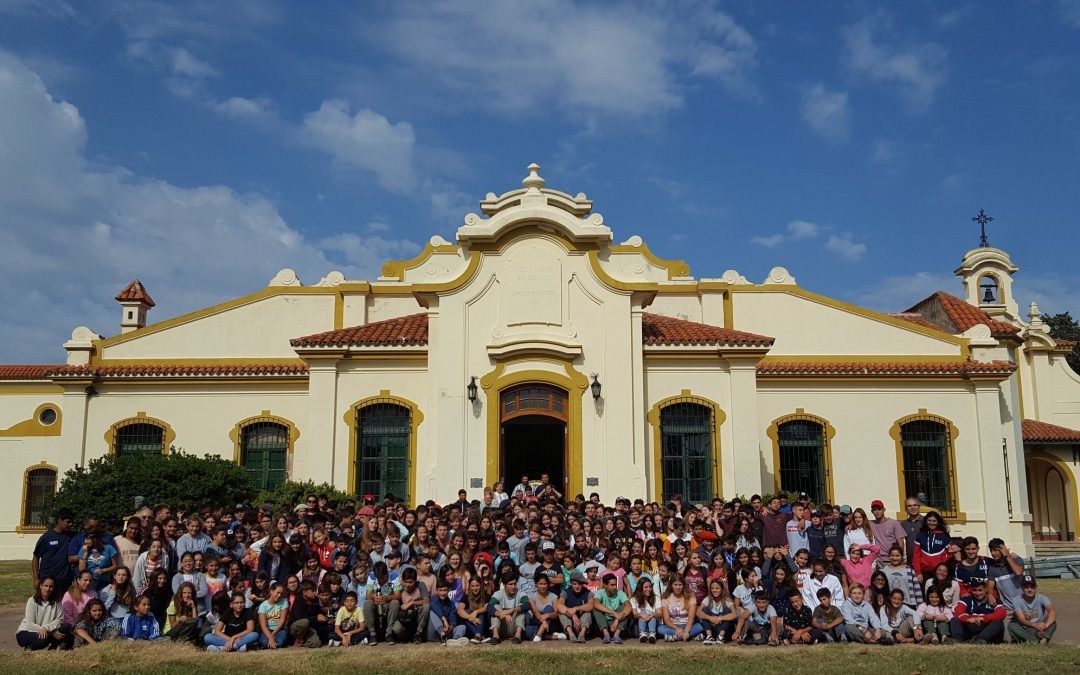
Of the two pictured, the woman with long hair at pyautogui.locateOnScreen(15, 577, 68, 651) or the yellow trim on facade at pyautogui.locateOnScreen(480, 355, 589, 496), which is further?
the yellow trim on facade at pyautogui.locateOnScreen(480, 355, 589, 496)

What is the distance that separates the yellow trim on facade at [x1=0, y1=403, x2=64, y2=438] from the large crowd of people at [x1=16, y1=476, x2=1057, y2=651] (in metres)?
15.7

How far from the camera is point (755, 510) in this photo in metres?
13.4

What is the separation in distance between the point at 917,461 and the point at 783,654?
13671 millimetres

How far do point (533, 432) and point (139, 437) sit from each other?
957cm

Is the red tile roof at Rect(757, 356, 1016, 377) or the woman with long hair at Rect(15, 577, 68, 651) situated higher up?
the red tile roof at Rect(757, 356, 1016, 377)

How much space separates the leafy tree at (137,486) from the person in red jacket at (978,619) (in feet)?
43.3

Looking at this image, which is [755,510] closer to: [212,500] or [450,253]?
[212,500]

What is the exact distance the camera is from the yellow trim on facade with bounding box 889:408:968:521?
2128cm

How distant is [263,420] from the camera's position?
71.1 feet

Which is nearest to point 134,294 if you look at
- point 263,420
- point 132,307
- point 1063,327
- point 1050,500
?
point 132,307

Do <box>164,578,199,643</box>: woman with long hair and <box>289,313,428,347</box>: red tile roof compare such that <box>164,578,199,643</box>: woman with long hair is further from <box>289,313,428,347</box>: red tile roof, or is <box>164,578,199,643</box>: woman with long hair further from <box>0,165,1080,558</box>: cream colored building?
<box>289,313,428,347</box>: red tile roof

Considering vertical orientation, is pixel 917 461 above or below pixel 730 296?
below

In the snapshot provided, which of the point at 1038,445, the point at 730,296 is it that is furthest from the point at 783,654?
the point at 1038,445

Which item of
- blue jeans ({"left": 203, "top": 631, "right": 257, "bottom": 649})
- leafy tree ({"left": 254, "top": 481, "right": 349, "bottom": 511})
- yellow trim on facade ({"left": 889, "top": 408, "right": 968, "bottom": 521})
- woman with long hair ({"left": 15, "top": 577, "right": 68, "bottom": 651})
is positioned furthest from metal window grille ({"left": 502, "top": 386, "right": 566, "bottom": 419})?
woman with long hair ({"left": 15, "top": 577, "right": 68, "bottom": 651})
